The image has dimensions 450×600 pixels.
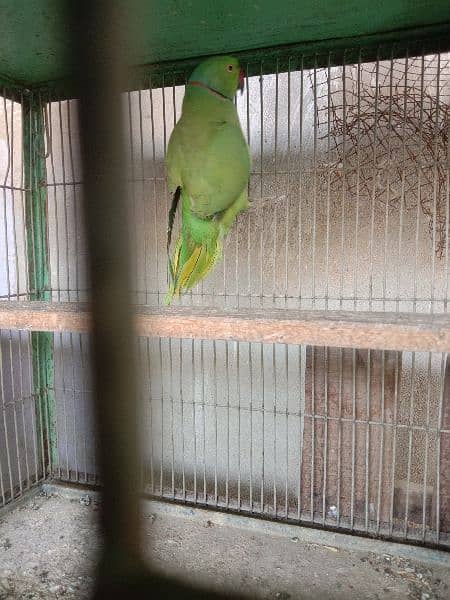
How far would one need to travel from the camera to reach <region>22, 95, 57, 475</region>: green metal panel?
1.54m

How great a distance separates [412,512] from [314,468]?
31cm

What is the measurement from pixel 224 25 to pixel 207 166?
360mm

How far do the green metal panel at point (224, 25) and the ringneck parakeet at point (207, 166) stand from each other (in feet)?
0.35

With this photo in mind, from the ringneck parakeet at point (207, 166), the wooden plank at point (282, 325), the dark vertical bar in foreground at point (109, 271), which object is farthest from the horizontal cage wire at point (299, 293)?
the dark vertical bar in foreground at point (109, 271)

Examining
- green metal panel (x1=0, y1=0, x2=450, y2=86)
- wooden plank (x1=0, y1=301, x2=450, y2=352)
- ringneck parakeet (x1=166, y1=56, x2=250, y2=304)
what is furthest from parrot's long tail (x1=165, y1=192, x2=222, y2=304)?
green metal panel (x1=0, y1=0, x2=450, y2=86)

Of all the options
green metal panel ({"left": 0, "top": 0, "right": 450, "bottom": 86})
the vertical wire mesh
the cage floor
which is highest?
green metal panel ({"left": 0, "top": 0, "right": 450, "bottom": 86})

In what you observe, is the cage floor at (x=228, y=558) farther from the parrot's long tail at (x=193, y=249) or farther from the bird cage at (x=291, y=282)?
the parrot's long tail at (x=193, y=249)

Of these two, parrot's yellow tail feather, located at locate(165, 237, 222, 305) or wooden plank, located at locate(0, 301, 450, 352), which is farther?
parrot's yellow tail feather, located at locate(165, 237, 222, 305)

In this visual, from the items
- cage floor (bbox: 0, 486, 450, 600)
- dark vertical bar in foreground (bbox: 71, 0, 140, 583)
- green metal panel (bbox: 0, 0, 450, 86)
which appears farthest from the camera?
cage floor (bbox: 0, 486, 450, 600)

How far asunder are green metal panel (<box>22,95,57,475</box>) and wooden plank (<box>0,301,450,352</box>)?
78 cm

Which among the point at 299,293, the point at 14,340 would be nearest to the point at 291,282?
the point at 299,293

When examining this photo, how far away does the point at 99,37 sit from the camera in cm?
32

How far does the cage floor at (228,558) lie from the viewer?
1.21 metres

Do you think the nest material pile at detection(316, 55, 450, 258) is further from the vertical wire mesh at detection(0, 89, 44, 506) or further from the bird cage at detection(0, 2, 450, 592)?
the vertical wire mesh at detection(0, 89, 44, 506)
